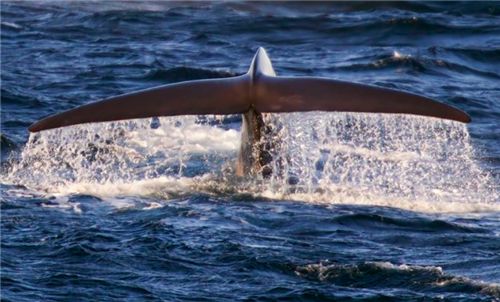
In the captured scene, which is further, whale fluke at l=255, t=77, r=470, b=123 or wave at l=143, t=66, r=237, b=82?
wave at l=143, t=66, r=237, b=82

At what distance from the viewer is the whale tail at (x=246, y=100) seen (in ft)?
38.2

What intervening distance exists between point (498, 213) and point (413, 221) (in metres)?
0.98

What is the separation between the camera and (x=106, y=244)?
11586mm

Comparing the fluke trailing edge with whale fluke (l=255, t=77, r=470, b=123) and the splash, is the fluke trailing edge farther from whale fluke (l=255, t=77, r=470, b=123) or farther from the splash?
the splash

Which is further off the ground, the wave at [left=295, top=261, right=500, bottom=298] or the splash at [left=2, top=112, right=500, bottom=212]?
the splash at [left=2, top=112, right=500, bottom=212]

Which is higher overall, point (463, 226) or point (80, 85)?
point (80, 85)

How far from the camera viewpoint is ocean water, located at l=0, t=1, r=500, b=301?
10.6 m

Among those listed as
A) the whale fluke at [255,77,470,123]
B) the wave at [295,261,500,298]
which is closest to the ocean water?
the wave at [295,261,500,298]

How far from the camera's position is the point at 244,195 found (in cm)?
1310

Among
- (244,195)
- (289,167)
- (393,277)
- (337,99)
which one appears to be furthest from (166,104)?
(393,277)

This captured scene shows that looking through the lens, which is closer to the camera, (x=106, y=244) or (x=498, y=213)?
(x=106, y=244)

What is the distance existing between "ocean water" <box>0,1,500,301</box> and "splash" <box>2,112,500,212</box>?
0.10 feet

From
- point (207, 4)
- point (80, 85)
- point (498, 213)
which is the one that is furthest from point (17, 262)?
point (207, 4)

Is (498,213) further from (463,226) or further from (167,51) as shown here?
(167,51)
